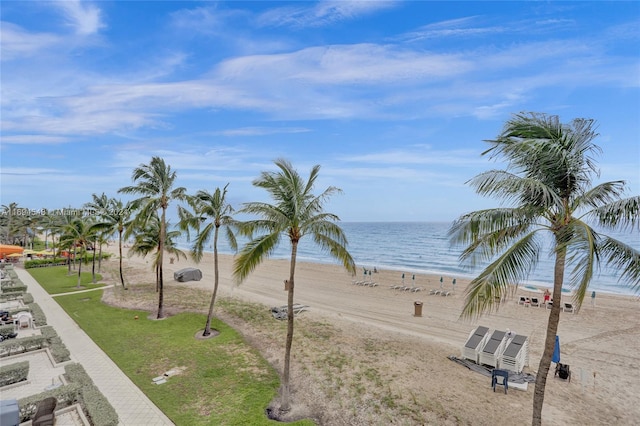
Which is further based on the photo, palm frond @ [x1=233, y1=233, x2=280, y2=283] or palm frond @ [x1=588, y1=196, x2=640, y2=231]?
palm frond @ [x1=233, y1=233, x2=280, y2=283]

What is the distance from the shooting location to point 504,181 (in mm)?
6711

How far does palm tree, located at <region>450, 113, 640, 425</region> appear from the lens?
21.1ft

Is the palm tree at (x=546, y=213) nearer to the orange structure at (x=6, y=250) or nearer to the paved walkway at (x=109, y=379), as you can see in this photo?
the paved walkway at (x=109, y=379)

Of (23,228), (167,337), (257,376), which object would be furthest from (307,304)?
(23,228)

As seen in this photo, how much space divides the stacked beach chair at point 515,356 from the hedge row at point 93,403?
13.5 meters

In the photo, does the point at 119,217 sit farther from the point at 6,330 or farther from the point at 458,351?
the point at 458,351

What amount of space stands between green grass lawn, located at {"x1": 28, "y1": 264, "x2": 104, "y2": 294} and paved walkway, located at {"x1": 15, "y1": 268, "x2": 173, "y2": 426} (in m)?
9.15

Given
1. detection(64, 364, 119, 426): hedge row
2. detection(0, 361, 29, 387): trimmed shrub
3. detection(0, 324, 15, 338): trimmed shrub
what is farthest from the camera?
detection(0, 324, 15, 338): trimmed shrub

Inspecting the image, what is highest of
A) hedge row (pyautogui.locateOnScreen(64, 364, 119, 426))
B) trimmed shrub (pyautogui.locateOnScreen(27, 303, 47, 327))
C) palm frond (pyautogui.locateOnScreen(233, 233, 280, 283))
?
palm frond (pyautogui.locateOnScreen(233, 233, 280, 283))

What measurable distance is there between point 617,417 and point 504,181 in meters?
9.71

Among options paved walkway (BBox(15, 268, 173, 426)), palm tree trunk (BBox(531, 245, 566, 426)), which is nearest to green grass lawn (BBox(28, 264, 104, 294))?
paved walkway (BBox(15, 268, 173, 426))

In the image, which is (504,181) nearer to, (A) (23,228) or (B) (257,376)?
(B) (257,376)

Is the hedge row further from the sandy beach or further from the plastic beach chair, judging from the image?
the plastic beach chair

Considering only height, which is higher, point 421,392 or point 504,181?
point 504,181
